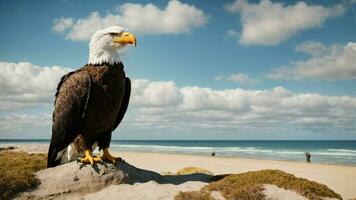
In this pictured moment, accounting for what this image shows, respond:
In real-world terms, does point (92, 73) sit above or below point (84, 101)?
above

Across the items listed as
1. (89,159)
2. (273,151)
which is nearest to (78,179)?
(89,159)

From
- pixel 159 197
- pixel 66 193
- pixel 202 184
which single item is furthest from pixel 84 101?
pixel 202 184

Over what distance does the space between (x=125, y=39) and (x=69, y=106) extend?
171 centimetres

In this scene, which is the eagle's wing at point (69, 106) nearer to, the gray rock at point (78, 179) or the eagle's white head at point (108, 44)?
the eagle's white head at point (108, 44)

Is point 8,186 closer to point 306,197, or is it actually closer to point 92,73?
point 92,73

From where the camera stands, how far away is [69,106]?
7.42m

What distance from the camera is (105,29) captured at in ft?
24.2

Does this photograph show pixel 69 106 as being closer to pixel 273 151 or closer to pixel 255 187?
pixel 255 187

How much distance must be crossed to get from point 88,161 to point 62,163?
1.07 meters

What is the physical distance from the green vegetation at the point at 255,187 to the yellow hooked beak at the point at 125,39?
2957 mm

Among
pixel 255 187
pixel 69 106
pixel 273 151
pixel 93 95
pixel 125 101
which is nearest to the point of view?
pixel 255 187

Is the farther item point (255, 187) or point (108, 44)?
point (108, 44)

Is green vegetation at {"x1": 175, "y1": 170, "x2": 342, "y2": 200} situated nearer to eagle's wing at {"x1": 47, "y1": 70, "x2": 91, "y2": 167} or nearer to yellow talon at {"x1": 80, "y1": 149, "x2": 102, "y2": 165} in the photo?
yellow talon at {"x1": 80, "y1": 149, "x2": 102, "y2": 165}

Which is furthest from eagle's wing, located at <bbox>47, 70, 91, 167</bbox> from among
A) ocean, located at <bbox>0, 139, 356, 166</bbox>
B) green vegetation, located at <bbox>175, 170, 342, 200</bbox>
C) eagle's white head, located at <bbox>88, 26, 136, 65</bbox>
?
ocean, located at <bbox>0, 139, 356, 166</bbox>
